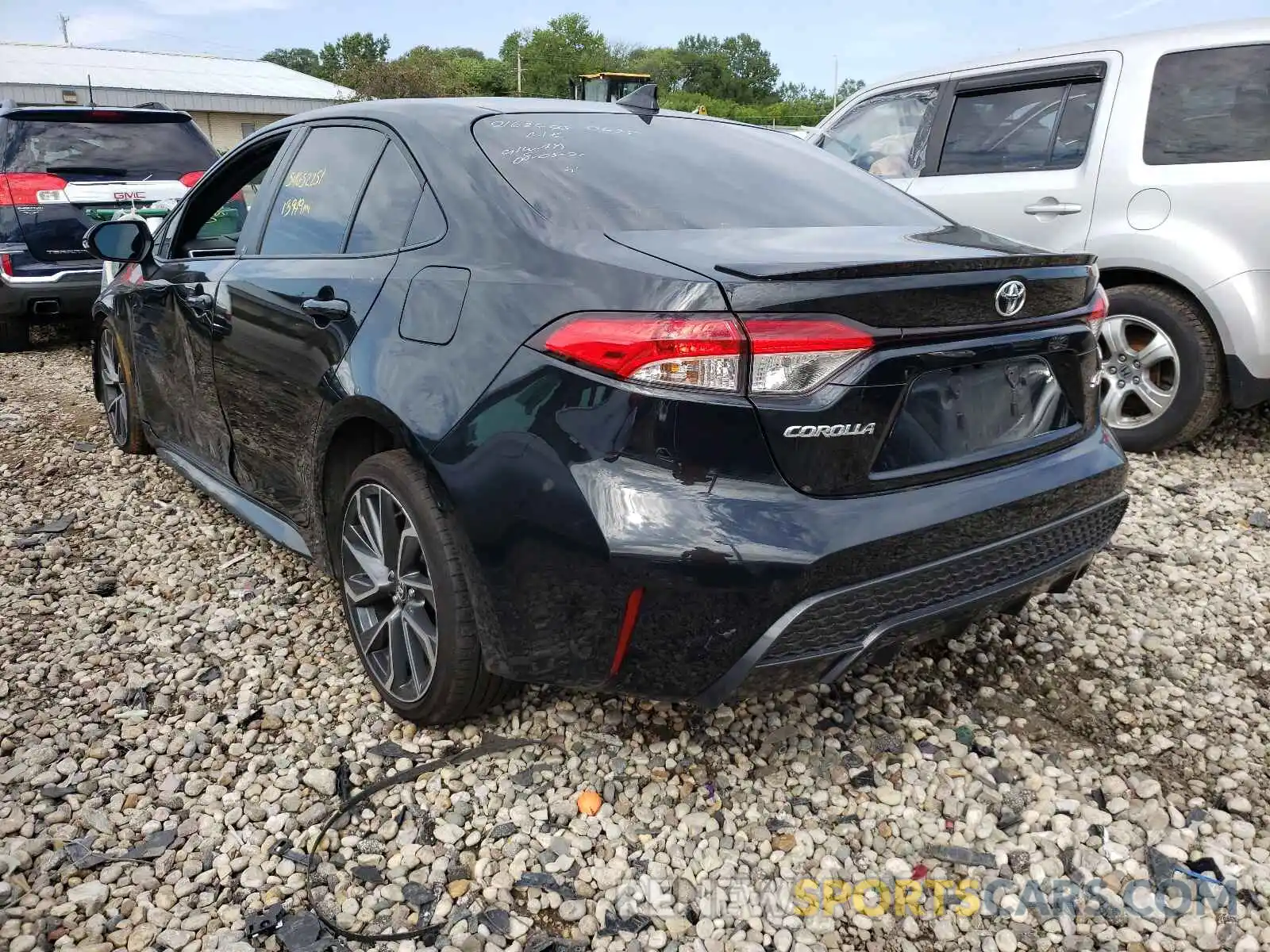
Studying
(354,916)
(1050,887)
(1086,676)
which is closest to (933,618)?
(1050,887)

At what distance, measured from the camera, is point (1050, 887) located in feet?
6.86

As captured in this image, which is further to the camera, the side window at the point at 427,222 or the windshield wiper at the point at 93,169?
the windshield wiper at the point at 93,169

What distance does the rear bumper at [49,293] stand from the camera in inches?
288

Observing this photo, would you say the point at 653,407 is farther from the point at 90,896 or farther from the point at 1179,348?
the point at 1179,348

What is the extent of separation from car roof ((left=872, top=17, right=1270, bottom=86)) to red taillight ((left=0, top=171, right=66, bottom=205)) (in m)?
6.47

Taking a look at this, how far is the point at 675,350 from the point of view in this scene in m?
1.92

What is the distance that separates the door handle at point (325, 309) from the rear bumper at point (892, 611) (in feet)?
4.67

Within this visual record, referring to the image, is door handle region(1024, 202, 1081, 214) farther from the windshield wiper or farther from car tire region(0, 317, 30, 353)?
car tire region(0, 317, 30, 353)

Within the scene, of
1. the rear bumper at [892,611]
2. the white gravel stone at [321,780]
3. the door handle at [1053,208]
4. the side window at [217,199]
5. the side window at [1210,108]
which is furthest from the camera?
the door handle at [1053,208]

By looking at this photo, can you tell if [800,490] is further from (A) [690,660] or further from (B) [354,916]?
(B) [354,916]

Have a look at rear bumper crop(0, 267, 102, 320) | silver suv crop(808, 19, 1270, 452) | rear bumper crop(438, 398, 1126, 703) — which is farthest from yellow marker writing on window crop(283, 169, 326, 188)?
rear bumper crop(0, 267, 102, 320)

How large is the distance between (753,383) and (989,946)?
4.02 feet

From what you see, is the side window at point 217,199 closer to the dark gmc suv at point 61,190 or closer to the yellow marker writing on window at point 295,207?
the yellow marker writing on window at point 295,207

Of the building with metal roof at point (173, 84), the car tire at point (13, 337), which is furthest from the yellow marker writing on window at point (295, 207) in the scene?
the building with metal roof at point (173, 84)
